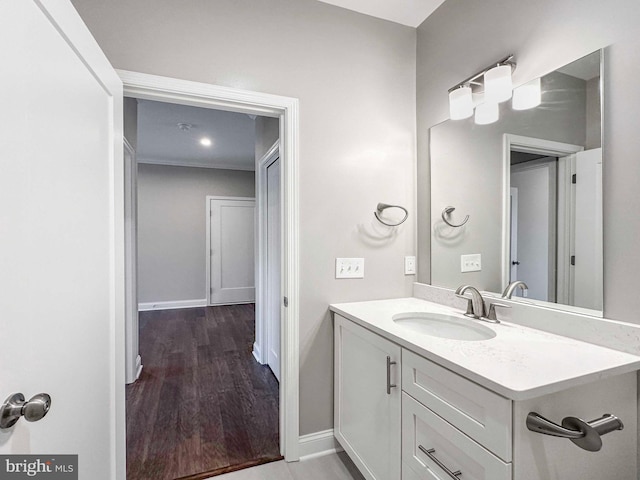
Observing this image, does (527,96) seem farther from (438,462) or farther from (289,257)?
(438,462)

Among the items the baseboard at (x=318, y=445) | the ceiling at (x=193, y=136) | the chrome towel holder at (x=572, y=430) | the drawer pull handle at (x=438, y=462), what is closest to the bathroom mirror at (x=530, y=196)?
the chrome towel holder at (x=572, y=430)

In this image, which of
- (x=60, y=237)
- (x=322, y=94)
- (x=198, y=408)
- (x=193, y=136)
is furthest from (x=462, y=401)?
(x=193, y=136)

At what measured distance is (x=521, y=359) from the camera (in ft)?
3.07

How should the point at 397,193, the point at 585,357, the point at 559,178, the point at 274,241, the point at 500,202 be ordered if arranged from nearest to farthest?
the point at 585,357, the point at 559,178, the point at 500,202, the point at 397,193, the point at 274,241

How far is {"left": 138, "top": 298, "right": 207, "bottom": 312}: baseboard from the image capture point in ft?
16.9

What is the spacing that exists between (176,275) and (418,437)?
5096 millimetres

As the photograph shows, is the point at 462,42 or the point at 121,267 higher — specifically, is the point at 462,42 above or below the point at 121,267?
above

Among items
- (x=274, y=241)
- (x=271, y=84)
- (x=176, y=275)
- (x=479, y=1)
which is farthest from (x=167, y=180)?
(x=479, y=1)

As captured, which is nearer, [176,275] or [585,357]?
[585,357]

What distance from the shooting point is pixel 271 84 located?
1.62 meters

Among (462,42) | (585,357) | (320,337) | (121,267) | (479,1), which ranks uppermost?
(479,1)

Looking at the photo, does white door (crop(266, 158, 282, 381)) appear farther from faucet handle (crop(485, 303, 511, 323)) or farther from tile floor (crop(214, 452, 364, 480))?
faucet handle (crop(485, 303, 511, 323))

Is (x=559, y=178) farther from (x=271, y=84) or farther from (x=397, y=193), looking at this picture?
(x=271, y=84)

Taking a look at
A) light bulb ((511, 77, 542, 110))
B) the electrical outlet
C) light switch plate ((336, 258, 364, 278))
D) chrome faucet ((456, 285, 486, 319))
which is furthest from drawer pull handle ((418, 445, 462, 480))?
light bulb ((511, 77, 542, 110))
